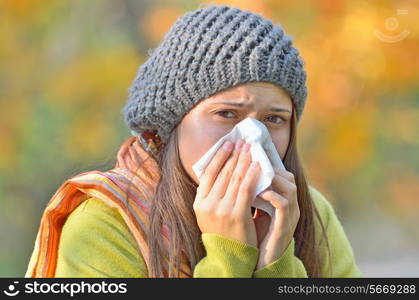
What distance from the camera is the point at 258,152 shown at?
82.8 inches

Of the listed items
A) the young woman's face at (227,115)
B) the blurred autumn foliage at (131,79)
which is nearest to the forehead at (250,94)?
the young woman's face at (227,115)

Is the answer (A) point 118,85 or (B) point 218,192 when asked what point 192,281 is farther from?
(A) point 118,85

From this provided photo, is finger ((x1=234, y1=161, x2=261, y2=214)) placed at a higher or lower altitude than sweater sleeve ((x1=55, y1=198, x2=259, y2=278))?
higher

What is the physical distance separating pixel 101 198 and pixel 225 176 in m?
0.41

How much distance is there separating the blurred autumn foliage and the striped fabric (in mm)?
2443

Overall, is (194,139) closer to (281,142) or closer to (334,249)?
(281,142)

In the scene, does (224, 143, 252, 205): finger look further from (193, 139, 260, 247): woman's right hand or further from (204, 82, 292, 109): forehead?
(204, 82, 292, 109): forehead

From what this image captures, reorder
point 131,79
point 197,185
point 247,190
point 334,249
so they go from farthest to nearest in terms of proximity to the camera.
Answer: point 131,79 < point 334,249 < point 197,185 < point 247,190

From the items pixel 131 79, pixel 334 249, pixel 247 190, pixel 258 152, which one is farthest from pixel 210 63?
pixel 131 79

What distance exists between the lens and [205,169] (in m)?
2.14

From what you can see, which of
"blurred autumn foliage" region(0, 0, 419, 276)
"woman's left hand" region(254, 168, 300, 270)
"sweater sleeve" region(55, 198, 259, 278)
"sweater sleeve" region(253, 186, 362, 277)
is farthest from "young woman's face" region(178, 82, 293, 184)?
"blurred autumn foliage" region(0, 0, 419, 276)

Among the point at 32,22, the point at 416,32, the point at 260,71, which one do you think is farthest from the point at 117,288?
the point at 416,32

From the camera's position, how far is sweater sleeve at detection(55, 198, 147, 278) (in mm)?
2092

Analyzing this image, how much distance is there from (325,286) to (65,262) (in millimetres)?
858
